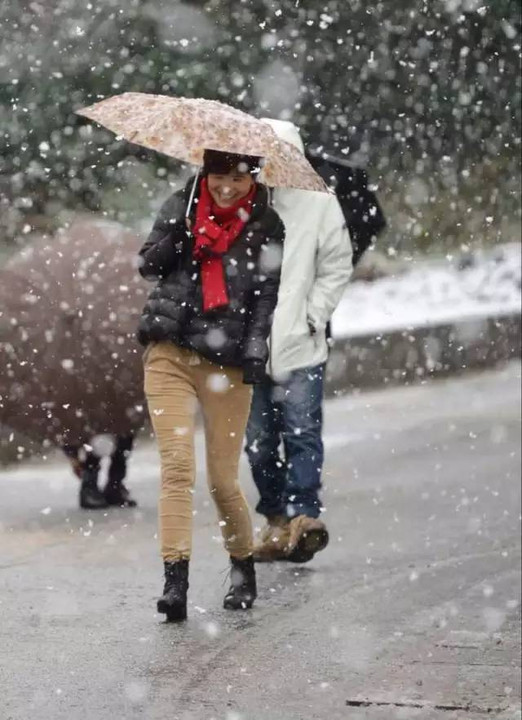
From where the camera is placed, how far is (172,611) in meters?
6.46

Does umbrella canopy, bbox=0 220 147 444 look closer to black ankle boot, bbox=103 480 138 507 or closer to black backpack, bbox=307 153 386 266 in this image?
black ankle boot, bbox=103 480 138 507

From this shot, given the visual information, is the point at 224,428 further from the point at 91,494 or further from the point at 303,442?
the point at 91,494

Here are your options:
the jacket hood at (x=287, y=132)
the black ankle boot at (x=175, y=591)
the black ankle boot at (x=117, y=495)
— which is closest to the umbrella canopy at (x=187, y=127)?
the jacket hood at (x=287, y=132)

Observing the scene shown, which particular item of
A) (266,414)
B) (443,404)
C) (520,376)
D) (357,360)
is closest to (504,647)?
(266,414)

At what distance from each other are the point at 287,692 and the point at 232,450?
1141 mm

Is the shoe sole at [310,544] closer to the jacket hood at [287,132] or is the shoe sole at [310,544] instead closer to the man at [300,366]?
the man at [300,366]

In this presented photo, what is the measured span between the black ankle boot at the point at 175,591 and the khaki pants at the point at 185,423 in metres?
0.04

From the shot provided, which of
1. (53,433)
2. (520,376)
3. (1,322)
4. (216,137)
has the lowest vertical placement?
(520,376)

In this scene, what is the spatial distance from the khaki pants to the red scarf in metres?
0.27

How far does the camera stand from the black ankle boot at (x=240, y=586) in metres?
6.83

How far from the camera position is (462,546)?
8656 millimetres

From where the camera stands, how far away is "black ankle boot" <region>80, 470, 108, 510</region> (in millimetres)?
8836

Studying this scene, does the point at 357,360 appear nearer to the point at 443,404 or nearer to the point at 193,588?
the point at 443,404

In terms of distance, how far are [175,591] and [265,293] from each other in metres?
1.08
